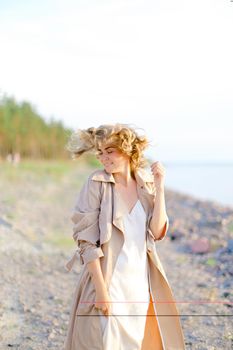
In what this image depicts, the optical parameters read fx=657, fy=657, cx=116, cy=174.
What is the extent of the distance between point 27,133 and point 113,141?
31.8 metres

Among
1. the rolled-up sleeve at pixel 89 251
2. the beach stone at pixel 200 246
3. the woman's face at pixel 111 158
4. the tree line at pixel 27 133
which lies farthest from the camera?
the tree line at pixel 27 133

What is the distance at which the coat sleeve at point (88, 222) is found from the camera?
325cm

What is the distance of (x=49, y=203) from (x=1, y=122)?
16.1 metres

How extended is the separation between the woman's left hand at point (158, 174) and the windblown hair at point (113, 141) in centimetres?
11

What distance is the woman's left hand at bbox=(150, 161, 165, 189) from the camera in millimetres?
3322

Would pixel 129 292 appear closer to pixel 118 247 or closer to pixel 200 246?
pixel 118 247

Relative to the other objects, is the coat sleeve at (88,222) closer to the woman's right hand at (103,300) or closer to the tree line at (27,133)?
the woman's right hand at (103,300)

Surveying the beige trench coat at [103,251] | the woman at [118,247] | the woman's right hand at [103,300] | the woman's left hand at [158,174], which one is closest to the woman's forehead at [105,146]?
the woman at [118,247]

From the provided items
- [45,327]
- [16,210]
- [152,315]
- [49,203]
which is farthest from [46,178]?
[152,315]

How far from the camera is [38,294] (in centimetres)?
655

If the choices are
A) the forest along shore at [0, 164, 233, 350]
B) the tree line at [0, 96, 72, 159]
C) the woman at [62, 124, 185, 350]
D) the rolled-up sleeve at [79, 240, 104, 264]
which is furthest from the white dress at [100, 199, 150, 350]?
the tree line at [0, 96, 72, 159]

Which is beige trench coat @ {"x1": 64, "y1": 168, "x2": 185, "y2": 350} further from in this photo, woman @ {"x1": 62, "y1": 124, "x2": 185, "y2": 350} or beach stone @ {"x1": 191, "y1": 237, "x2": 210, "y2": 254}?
beach stone @ {"x1": 191, "y1": 237, "x2": 210, "y2": 254}

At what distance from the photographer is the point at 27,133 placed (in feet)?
114

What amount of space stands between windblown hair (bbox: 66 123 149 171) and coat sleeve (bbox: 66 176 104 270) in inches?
7.8
